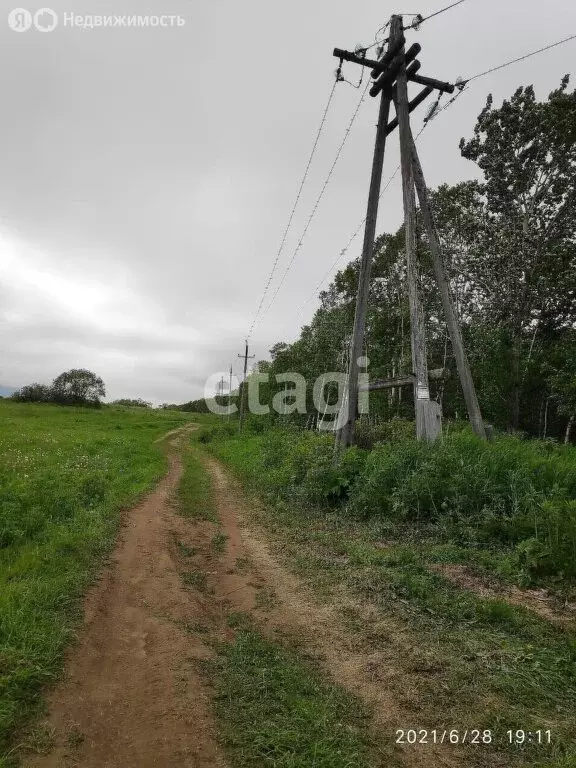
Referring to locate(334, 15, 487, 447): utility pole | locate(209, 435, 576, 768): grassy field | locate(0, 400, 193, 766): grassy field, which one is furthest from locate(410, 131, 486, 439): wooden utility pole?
locate(0, 400, 193, 766): grassy field

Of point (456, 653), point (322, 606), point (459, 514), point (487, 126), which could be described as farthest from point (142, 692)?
point (487, 126)

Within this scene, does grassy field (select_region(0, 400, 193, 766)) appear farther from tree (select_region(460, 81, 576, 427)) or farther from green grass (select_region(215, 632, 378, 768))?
tree (select_region(460, 81, 576, 427))

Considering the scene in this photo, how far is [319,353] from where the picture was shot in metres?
32.0

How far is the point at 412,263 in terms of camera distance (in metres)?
9.98

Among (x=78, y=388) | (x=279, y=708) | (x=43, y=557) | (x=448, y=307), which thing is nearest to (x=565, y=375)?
(x=448, y=307)

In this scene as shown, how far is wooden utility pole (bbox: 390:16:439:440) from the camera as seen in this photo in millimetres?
9625

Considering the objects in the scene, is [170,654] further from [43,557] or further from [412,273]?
[412,273]

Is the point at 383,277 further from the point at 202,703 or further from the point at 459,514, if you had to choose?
the point at 202,703

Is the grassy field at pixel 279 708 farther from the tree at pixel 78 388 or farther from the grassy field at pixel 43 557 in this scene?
the tree at pixel 78 388

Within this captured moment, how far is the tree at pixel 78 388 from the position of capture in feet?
213

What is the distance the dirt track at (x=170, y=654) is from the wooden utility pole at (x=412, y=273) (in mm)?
4722

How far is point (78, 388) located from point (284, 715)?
71592 mm

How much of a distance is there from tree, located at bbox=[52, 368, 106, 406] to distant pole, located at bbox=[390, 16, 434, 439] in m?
65.5

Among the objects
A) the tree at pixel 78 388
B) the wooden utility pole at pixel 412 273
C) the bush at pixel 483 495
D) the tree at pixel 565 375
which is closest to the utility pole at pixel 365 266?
the wooden utility pole at pixel 412 273
